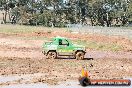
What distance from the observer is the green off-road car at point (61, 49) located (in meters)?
24.8

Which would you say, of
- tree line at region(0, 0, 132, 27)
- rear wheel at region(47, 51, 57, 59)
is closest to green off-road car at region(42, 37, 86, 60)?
rear wheel at region(47, 51, 57, 59)

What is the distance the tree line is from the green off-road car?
261 ft

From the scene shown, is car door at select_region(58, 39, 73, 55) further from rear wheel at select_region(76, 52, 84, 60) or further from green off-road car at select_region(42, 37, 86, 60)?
rear wheel at select_region(76, 52, 84, 60)

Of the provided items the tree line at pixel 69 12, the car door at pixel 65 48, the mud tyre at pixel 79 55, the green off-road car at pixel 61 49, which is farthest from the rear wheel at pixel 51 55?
the tree line at pixel 69 12

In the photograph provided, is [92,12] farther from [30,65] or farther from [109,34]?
[30,65]

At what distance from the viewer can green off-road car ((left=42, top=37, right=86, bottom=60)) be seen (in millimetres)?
24844

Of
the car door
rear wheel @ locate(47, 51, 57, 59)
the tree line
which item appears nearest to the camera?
the car door

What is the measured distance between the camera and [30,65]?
22406mm

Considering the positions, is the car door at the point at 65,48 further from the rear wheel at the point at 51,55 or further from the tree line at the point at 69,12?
the tree line at the point at 69,12

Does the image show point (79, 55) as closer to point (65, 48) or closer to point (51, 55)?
point (65, 48)

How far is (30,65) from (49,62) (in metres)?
1.87

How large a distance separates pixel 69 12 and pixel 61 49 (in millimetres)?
97408

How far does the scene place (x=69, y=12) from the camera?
399 ft

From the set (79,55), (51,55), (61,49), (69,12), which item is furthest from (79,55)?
(69,12)
